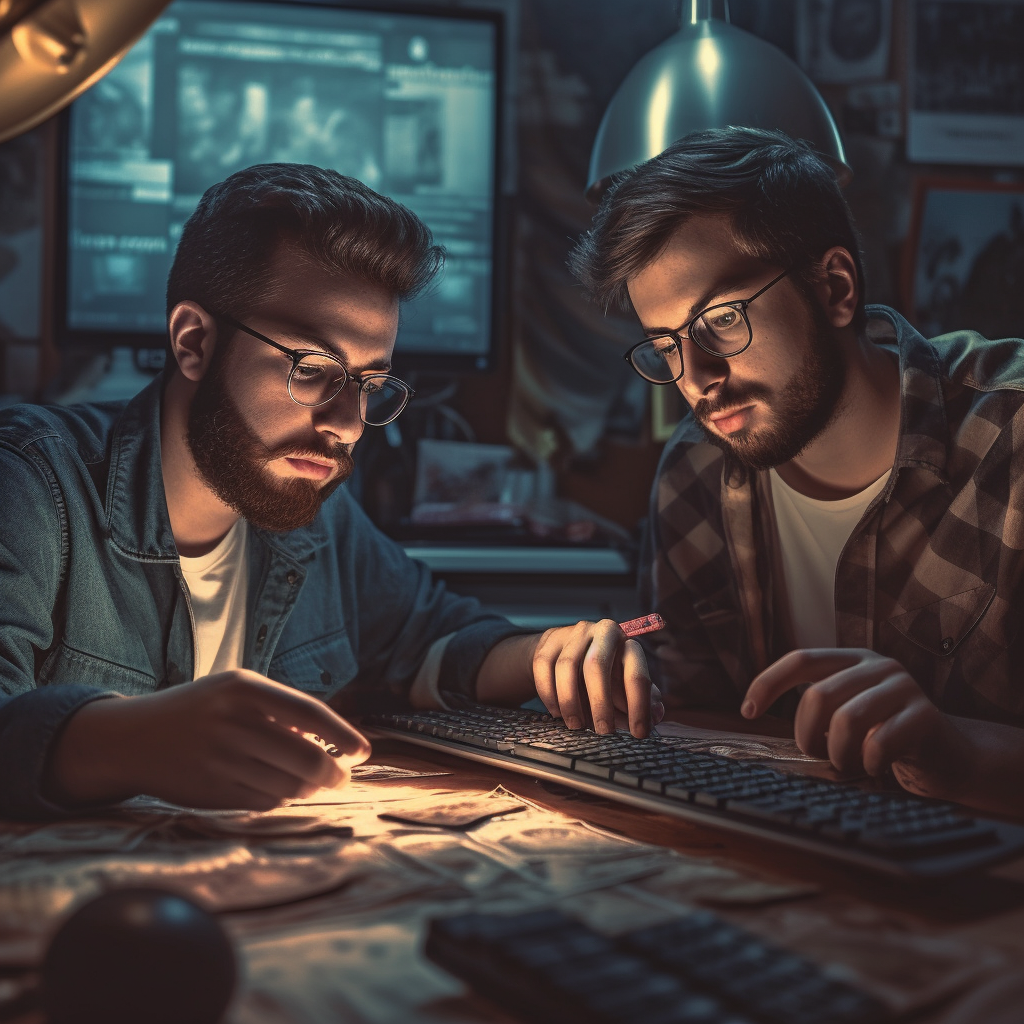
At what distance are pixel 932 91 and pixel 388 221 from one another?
5.92 feet

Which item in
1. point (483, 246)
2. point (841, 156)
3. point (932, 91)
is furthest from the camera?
point (932, 91)

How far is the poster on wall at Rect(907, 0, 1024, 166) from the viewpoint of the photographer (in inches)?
96.7

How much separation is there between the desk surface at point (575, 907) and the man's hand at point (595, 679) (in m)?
0.21

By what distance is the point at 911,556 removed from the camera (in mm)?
1354

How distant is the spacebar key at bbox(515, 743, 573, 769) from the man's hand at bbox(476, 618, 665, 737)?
0.40 feet

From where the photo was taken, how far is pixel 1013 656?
50.1 inches

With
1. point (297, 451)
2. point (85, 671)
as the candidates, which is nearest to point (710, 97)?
point (297, 451)

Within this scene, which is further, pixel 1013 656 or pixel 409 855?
pixel 1013 656

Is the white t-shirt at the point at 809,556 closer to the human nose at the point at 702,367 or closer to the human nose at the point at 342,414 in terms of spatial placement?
the human nose at the point at 702,367

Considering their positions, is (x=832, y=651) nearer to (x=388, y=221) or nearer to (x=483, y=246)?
(x=388, y=221)

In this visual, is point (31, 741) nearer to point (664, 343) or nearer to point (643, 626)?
point (643, 626)

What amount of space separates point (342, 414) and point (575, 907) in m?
0.76

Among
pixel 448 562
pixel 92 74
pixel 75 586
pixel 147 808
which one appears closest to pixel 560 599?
pixel 448 562

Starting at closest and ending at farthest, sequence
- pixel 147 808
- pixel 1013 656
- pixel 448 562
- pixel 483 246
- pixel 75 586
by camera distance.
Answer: pixel 147 808
pixel 75 586
pixel 1013 656
pixel 448 562
pixel 483 246
